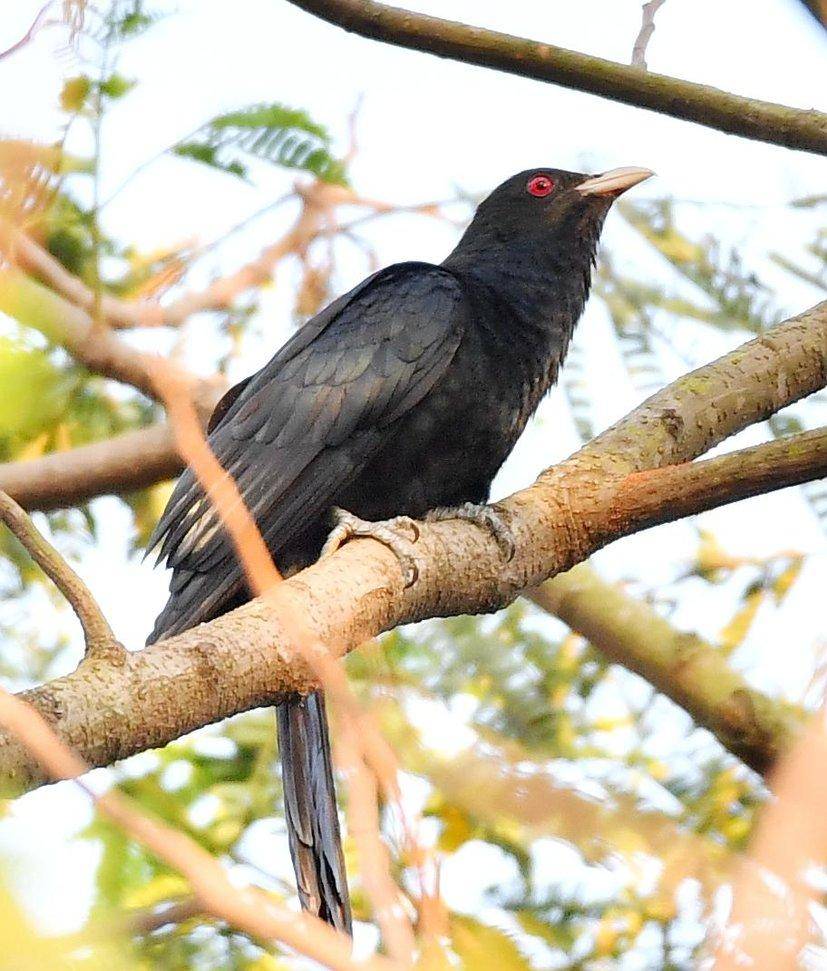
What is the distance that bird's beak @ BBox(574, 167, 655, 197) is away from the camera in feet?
16.0

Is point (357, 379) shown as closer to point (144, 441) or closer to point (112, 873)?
point (144, 441)

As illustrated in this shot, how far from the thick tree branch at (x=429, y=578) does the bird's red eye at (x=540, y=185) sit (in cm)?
137

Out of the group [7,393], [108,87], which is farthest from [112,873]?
[108,87]

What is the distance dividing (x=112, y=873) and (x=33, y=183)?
1193mm

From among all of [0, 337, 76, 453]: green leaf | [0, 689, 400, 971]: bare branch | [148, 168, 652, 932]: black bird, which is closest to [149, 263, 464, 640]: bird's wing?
[148, 168, 652, 932]: black bird

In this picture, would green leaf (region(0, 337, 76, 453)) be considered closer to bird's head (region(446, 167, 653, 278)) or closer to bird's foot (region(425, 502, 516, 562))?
bird's foot (region(425, 502, 516, 562))

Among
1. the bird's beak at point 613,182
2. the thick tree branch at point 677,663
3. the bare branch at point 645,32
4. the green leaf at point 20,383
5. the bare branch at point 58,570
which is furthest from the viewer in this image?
the bird's beak at point 613,182

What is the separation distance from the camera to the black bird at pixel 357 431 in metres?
3.75

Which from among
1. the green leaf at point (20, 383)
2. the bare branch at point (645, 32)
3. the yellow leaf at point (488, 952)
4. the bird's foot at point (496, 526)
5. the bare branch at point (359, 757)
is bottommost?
the yellow leaf at point (488, 952)

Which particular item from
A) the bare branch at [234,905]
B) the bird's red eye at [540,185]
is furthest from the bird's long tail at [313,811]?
the bare branch at [234,905]

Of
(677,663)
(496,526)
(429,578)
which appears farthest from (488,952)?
(677,663)

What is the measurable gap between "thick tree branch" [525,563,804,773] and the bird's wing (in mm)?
782

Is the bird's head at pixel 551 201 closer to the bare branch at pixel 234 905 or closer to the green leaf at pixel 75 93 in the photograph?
the green leaf at pixel 75 93

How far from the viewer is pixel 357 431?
4121mm
